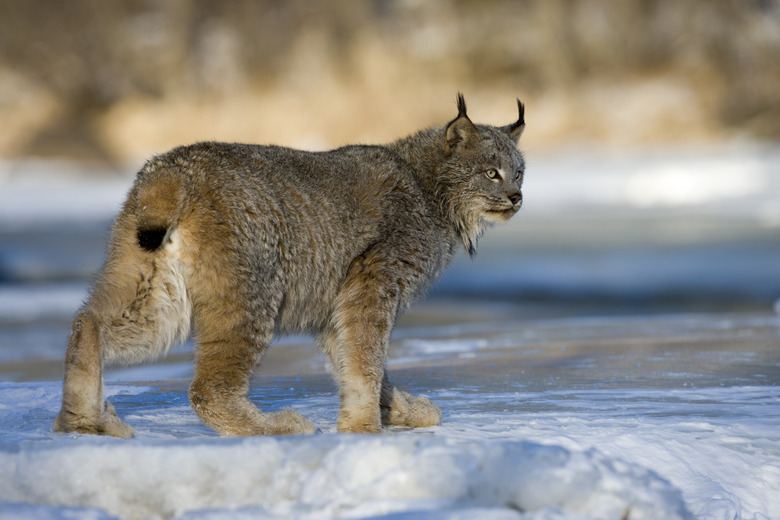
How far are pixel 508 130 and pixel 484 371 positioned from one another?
125cm

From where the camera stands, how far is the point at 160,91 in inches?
751

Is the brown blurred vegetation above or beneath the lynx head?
above

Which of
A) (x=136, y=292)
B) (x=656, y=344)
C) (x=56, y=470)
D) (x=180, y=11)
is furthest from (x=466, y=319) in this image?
(x=180, y=11)

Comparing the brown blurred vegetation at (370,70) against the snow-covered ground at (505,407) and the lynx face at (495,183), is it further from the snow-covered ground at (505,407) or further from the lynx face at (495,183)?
the lynx face at (495,183)

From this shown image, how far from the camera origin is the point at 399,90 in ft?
59.7

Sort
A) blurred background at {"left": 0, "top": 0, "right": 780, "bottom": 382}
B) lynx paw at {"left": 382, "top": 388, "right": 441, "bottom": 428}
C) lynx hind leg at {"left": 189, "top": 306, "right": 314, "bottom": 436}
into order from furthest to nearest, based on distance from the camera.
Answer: blurred background at {"left": 0, "top": 0, "right": 780, "bottom": 382} < lynx paw at {"left": 382, "top": 388, "right": 441, "bottom": 428} < lynx hind leg at {"left": 189, "top": 306, "right": 314, "bottom": 436}

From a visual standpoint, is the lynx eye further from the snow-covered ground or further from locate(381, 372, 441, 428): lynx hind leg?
locate(381, 372, 441, 428): lynx hind leg

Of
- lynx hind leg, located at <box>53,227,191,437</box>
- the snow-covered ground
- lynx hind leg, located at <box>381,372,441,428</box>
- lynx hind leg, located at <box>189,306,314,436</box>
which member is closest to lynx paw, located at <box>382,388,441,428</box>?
lynx hind leg, located at <box>381,372,441,428</box>

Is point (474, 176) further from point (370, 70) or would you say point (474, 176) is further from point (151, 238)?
point (370, 70)

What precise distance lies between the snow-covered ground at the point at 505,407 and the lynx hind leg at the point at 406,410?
0.13 metres

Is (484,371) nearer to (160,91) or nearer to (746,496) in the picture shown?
(746,496)

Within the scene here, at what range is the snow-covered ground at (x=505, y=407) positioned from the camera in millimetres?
2471

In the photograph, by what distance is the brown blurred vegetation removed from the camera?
56.3 ft

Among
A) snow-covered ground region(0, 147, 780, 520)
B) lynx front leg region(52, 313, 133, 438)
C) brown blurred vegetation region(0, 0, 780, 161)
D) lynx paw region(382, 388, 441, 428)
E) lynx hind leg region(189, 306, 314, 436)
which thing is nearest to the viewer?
snow-covered ground region(0, 147, 780, 520)
